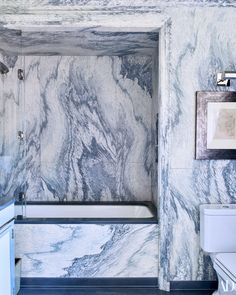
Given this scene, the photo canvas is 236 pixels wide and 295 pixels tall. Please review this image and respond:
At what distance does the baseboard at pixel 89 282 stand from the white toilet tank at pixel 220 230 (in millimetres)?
629

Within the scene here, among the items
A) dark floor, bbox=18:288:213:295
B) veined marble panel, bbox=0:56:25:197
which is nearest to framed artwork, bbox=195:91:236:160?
dark floor, bbox=18:288:213:295

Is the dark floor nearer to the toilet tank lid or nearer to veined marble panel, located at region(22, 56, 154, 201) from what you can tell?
the toilet tank lid

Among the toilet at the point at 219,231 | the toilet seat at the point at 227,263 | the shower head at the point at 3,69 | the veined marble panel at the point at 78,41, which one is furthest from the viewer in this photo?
the shower head at the point at 3,69

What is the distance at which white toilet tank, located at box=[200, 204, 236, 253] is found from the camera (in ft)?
8.83

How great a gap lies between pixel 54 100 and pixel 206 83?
73.5 inches

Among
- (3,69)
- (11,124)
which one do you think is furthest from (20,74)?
(11,124)

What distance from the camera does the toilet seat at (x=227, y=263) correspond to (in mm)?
2205

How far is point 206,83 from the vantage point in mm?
2865

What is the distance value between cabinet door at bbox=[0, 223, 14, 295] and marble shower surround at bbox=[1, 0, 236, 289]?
1.27m

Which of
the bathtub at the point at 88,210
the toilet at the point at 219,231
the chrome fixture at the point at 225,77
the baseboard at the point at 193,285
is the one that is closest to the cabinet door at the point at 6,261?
the bathtub at the point at 88,210

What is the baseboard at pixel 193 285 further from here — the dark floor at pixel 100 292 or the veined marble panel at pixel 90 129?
the veined marble panel at pixel 90 129

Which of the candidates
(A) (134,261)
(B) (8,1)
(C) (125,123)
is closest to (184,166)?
(A) (134,261)

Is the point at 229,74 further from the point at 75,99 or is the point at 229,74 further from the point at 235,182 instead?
the point at 75,99

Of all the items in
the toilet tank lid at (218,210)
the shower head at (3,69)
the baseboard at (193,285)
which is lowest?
the baseboard at (193,285)
